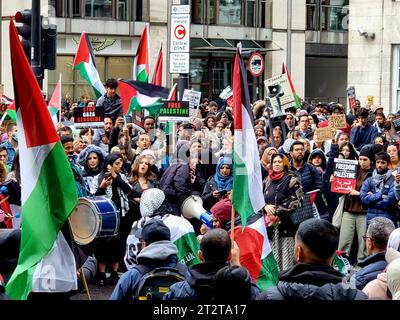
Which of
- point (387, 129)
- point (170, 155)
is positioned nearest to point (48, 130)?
point (170, 155)

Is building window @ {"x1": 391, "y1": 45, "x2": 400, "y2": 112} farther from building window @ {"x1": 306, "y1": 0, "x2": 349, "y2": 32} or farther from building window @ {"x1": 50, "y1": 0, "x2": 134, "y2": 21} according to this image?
building window @ {"x1": 306, "y1": 0, "x2": 349, "y2": 32}

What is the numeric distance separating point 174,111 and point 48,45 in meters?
2.17

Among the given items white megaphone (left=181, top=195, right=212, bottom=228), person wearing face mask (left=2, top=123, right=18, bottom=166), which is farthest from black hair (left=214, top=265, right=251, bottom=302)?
person wearing face mask (left=2, top=123, right=18, bottom=166)

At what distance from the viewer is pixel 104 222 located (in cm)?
1061

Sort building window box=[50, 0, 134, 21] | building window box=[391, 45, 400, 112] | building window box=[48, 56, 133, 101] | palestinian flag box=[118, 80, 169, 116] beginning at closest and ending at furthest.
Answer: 1. palestinian flag box=[118, 80, 169, 116]
2. building window box=[391, 45, 400, 112]
3. building window box=[48, 56, 133, 101]
4. building window box=[50, 0, 134, 21]

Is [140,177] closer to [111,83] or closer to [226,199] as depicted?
[226,199]

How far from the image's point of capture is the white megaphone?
11.0 m

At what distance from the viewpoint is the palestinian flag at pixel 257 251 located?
10008 millimetres

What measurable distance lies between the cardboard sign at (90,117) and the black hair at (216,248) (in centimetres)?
961

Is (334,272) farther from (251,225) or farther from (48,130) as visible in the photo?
(251,225)

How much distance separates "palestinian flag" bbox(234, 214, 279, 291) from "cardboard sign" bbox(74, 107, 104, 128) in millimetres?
5738

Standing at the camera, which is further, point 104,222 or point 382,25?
point 382,25

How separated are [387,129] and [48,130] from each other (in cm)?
1216
